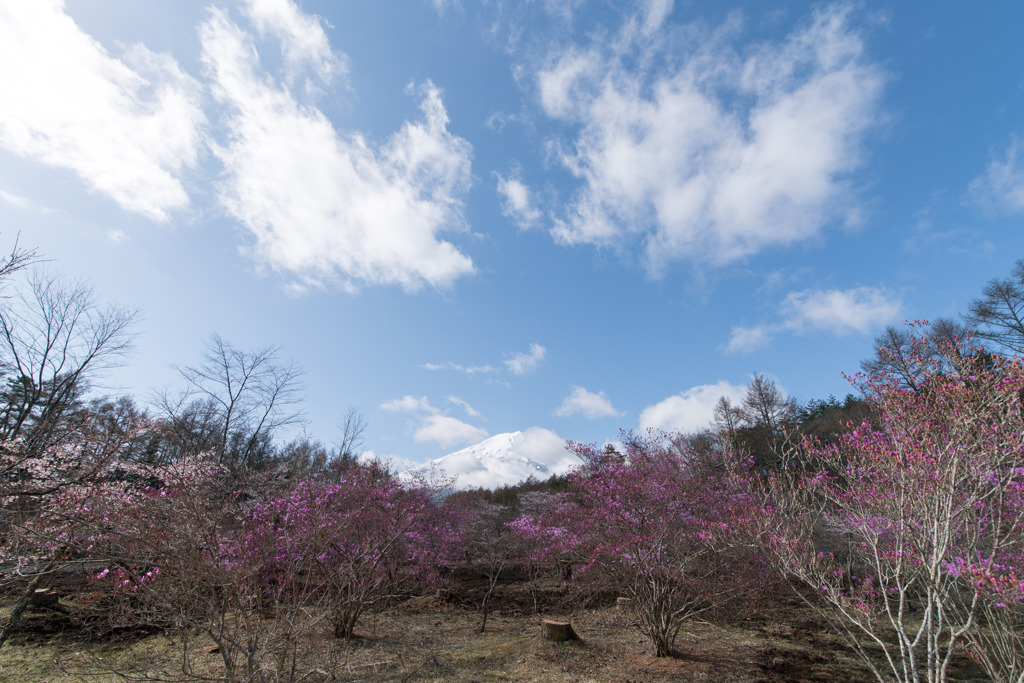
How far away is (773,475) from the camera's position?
7090 mm

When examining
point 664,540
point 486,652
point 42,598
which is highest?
point 664,540

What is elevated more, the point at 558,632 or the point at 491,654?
the point at 558,632

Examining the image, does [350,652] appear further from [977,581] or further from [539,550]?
[977,581]

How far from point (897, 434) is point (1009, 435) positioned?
84cm

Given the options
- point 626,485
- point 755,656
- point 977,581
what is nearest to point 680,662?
point 755,656

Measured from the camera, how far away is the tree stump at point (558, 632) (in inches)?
288

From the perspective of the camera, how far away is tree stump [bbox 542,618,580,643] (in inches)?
288

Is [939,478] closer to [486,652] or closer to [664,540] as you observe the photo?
[664,540]

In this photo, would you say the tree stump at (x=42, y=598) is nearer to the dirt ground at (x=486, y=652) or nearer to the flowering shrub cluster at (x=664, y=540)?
the dirt ground at (x=486, y=652)

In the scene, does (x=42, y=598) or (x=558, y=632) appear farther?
(x=42, y=598)

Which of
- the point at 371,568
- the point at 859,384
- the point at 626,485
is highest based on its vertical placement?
the point at 859,384

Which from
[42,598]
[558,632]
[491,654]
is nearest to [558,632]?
[558,632]

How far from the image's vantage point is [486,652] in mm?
7273

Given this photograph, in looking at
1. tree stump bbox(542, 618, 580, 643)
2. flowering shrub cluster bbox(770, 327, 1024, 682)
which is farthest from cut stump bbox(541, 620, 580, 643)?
flowering shrub cluster bbox(770, 327, 1024, 682)
